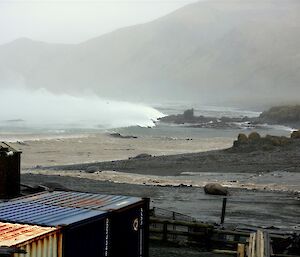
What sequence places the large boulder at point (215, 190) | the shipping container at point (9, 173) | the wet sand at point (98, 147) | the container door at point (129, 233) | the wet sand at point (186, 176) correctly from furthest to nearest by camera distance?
the wet sand at point (98, 147) < the large boulder at point (215, 190) < the wet sand at point (186, 176) < the shipping container at point (9, 173) < the container door at point (129, 233)

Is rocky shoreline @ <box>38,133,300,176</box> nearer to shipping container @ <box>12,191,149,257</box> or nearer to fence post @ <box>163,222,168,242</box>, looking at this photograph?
fence post @ <box>163,222,168,242</box>

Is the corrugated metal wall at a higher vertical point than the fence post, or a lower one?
higher

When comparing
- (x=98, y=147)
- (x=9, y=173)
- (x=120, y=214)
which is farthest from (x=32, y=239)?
(x=98, y=147)

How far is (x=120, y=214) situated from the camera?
11.2m

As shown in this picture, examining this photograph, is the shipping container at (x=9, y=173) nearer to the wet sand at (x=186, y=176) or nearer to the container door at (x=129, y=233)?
the container door at (x=129, y=233)

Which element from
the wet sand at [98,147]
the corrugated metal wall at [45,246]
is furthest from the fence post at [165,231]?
the wet sand at [98,147]

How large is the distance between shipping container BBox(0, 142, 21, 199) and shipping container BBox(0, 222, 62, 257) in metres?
5.82

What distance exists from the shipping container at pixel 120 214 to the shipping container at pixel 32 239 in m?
1.90

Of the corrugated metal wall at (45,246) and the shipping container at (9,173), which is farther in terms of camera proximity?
the shipping container at (9,173)

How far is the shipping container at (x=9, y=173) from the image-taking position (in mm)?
15219

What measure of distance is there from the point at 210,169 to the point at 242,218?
53.0 feet

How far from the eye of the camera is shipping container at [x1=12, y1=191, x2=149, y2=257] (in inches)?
439

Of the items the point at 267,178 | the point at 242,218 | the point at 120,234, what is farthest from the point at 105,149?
the point at 120,234

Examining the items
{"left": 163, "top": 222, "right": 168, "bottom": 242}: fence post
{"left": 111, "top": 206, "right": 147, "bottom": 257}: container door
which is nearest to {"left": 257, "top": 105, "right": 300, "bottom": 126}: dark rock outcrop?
{"left": 163, "top": 222, "right": 168, "bottom": 242}: fence post
